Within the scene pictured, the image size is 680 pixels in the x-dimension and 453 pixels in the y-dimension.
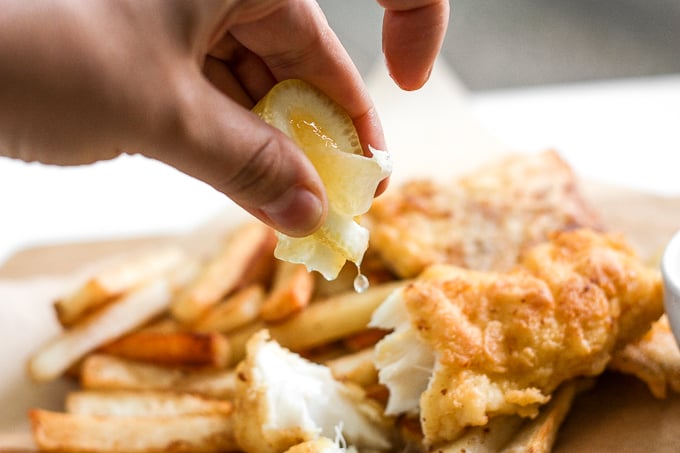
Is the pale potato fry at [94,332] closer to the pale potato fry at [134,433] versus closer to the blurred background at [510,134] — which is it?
the pale potato fry at [134,433]

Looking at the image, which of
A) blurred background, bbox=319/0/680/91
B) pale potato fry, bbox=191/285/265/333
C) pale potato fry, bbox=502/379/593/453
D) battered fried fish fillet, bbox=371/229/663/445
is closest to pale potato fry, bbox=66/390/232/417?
pale potato fry, bbox=191/285/265/333

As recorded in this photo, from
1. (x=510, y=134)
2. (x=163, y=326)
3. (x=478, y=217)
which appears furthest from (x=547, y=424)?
(x=510, y=134)

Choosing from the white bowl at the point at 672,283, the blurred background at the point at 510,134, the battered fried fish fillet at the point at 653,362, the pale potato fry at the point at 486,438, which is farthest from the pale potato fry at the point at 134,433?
the blurred background at the point at 510,134

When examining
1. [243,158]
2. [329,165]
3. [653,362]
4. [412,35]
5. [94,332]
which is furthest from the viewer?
[94,332]

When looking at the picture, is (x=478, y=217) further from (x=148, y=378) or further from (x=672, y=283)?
(x=148, y=378)

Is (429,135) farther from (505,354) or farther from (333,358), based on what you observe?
(505,354)

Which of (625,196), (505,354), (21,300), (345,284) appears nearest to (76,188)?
(21,300)
